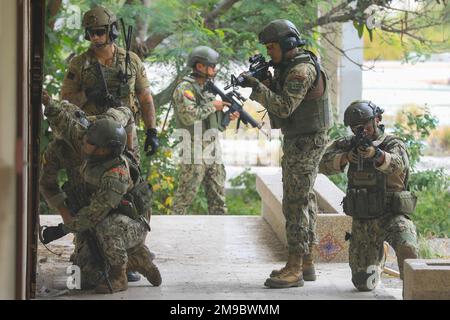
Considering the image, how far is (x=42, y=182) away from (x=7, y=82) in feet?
8.77

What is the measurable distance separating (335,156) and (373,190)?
37 centimetres

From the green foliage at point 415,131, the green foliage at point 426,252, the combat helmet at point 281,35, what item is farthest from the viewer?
the green foliage at point 415,131

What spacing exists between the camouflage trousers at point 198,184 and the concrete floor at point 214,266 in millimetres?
512

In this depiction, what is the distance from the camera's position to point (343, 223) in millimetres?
9570

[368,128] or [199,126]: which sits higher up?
[368,128]

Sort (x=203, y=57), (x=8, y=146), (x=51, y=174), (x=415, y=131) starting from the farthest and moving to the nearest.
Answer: (x=415, y=131) → (x=203, y=57) → (x=51, y=174) → (x=8, y=146)

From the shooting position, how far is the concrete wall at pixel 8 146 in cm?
589

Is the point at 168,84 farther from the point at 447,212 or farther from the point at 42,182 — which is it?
the point at 42,182

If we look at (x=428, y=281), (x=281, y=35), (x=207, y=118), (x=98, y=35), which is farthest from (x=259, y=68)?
(x=207, y=118)

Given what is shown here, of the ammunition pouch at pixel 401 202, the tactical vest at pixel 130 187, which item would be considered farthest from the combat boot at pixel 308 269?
the tactical vest at pixel 130 187

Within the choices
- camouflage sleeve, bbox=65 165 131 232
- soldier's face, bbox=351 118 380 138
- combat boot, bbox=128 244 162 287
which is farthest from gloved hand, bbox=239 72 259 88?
combat boot, bbox=128 244 162 287

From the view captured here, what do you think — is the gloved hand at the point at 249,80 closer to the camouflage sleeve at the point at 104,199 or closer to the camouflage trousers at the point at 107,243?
the camouflage sleeve at the point at 104,199

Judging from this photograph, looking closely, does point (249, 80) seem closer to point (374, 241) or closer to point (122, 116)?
point (122, 116)

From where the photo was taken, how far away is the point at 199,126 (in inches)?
480
